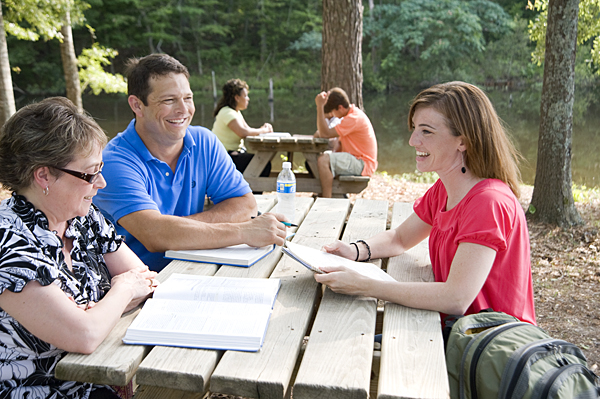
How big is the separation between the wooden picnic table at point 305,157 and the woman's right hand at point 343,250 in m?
3.66

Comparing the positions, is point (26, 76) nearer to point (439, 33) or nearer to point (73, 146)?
point (439, 33)

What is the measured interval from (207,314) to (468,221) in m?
0.91

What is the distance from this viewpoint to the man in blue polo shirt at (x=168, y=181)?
86.0 inches

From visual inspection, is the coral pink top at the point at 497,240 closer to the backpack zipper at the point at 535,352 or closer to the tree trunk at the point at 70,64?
the backpack zipper at the point at 535,352

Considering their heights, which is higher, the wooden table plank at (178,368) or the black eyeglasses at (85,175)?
the black eyeglasses at (85,175)

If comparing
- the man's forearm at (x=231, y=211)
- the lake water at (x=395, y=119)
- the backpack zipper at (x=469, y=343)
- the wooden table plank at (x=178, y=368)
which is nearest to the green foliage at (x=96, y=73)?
the lake water at (x=395, y=119)

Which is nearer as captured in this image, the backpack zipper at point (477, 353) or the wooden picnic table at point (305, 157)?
the backpack zipper at point (477, 353)

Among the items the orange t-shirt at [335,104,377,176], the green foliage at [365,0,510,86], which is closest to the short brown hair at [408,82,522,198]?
the orange t-shirt at [335,104,377,176]

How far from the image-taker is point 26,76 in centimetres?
2666

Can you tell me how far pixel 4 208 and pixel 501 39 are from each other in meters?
29.2

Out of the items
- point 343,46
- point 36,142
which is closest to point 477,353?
point 36,142

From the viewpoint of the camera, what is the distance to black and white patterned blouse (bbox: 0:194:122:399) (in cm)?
139

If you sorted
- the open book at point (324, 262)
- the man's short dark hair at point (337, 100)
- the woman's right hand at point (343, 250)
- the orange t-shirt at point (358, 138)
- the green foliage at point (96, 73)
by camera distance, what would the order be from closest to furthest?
the open book at point (324, 262) < the woman's right hand at point (343, 250) < the orange t-shirt at point (358, 138) < the man's short dark hair at point (337, 100) < the green foliage at point (96, 73)

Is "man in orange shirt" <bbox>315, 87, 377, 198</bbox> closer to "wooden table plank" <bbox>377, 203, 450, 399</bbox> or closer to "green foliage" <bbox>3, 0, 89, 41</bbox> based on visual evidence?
"wooden table plank" <bbox>377, 203, 450, 399</bbox>
